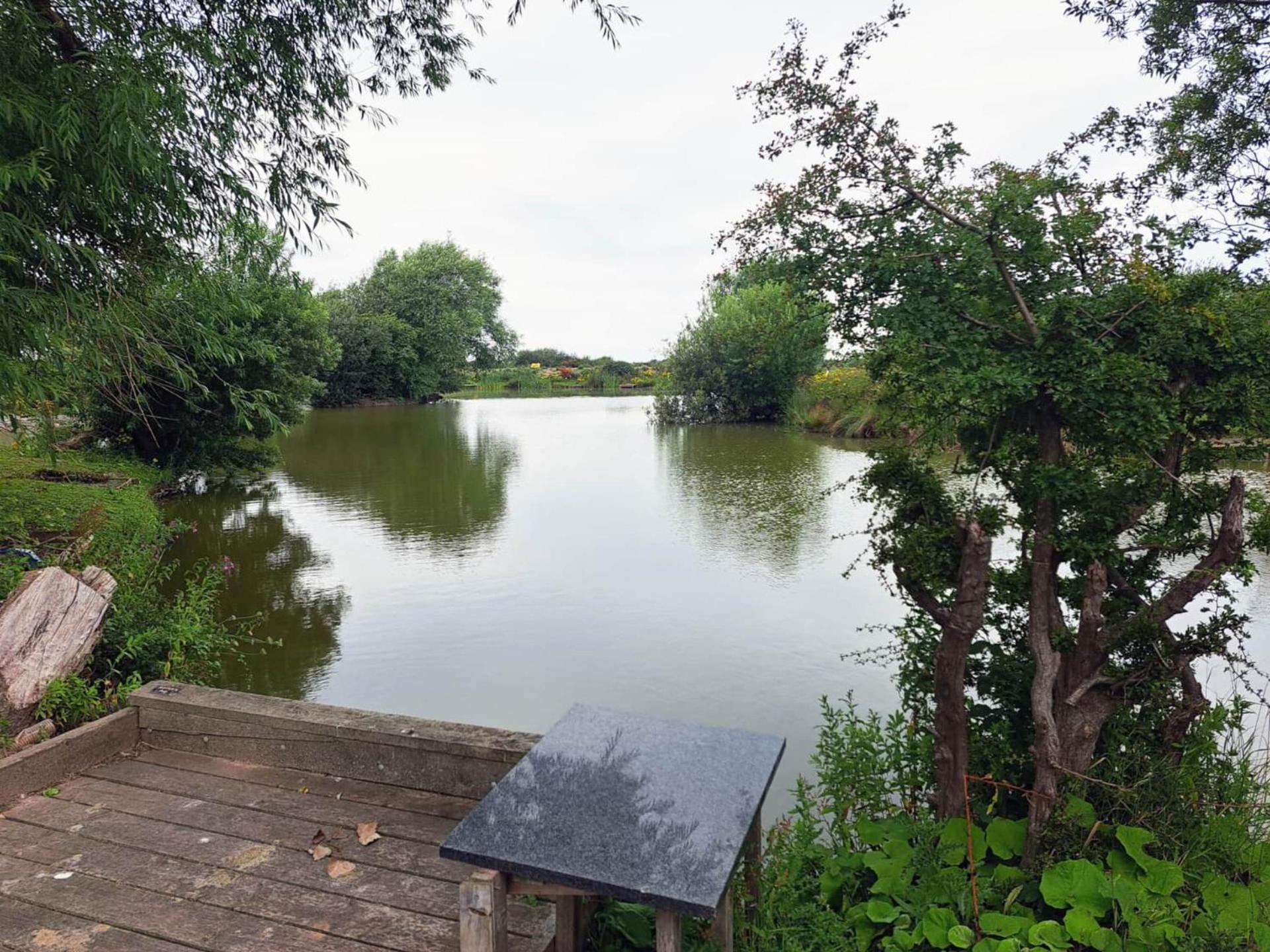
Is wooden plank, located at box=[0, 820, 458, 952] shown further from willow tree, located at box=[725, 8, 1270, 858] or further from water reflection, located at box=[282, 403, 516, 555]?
water reflection, located at box=[282, 403, 516, 555]

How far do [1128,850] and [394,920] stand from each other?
2008 mm

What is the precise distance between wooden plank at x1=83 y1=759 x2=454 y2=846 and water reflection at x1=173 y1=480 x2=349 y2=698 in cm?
225

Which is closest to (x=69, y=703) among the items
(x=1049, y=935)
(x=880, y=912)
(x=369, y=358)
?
(x=880, y=912)

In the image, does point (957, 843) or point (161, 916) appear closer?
point (161, 916)

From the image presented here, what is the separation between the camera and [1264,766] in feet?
9.18

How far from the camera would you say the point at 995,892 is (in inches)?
89.4

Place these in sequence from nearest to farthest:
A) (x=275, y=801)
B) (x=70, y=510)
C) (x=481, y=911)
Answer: (x=481, y=911)
(x=275, y=801)
(x=70, y=510)

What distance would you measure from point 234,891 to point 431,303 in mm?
36141

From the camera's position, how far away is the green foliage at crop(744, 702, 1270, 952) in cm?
201

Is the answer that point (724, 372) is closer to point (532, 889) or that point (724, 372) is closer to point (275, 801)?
point (275, 801)

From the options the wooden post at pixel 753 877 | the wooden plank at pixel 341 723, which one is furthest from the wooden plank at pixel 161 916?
the wooden post at pixel 753 877

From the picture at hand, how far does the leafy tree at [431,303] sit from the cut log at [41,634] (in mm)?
30505

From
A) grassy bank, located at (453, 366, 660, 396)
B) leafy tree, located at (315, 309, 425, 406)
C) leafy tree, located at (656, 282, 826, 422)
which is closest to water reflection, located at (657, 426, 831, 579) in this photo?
leafy tree, located at (656, 282, 826, 422)

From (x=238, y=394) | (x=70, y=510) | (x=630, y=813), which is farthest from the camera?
(x=238, y=394)
